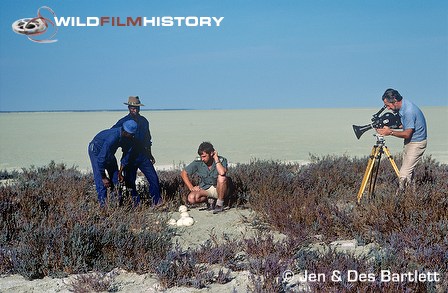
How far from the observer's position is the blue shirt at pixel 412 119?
8.30m

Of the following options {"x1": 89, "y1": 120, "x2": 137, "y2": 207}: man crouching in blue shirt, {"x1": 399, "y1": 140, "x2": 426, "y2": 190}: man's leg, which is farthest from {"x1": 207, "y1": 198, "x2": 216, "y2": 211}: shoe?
{"x1": 399, "y1": 140, "x2": 426, "y2": 190}: man's leg

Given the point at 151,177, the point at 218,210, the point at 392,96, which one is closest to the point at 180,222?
the point at 218,210

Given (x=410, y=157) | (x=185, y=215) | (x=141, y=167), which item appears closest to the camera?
(x=185, y=215)

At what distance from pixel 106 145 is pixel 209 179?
1.71 meters

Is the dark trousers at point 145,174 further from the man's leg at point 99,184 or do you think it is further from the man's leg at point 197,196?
the man's leg at point 99,184

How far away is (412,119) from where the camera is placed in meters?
8.31

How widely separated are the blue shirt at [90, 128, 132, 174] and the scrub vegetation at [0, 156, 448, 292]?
68 centimetres

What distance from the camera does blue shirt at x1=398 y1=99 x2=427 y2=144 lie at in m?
8.30

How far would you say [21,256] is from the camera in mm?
5984

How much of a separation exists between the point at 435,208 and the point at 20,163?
1626 cm

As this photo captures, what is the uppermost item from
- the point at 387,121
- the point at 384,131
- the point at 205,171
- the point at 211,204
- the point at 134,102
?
the point at 134,102

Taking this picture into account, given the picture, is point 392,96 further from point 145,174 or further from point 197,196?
point 145,174

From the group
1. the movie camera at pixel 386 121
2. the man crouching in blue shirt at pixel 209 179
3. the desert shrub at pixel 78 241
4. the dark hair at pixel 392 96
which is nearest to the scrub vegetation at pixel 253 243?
the desert shrub at pixel 78 241

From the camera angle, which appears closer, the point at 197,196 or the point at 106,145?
the point at 106,145
